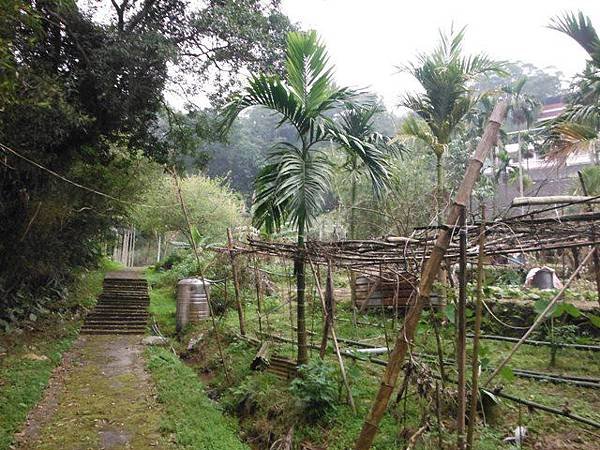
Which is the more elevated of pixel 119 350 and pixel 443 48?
pixel 443 48

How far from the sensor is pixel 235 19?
279 inches

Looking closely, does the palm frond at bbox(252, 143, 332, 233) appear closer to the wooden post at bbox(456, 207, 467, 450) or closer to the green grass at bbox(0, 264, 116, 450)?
the wooden post at bbox(456, 207, 467, 450)

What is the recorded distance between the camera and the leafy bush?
4.43m

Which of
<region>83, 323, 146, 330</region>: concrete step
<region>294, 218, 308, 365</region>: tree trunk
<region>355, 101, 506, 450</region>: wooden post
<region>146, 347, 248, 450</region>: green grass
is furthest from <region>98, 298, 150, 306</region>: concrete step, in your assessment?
<region>355, 101, 506, 450</region>: wooden post

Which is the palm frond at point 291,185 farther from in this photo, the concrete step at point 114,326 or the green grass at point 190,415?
the concrete step at point 114,326

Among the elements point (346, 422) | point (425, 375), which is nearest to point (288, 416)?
point (346, 422)

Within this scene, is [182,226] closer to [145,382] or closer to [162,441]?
[145,382]

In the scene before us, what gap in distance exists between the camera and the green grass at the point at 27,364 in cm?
467

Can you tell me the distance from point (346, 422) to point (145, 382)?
11.3ft

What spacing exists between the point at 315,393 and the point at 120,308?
8.68 m

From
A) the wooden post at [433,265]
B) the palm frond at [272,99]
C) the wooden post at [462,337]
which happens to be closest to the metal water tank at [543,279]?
the palm frond at [272,99]

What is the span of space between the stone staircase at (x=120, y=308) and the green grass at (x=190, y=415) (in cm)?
390

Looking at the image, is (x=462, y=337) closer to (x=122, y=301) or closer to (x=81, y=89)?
(x=81, y=89)

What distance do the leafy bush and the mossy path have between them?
1444 mm
